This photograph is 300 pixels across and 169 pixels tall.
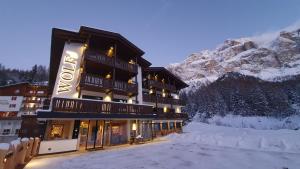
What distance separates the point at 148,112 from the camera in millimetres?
21672

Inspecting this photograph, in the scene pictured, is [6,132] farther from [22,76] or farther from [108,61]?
[22,76]

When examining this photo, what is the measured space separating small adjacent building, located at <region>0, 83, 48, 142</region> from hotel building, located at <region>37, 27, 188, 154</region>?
32001mm

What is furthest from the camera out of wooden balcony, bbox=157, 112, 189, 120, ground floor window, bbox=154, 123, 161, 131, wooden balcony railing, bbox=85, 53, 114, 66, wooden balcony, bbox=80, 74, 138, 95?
wooden balcony, bbox=157, 112, 189, 120

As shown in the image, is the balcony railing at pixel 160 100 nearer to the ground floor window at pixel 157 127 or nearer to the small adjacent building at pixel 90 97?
the small adjacent building at pixel 90 97

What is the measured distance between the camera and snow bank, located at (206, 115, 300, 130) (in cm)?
4126

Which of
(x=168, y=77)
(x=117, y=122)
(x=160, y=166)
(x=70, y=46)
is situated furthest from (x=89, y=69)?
(x=168, y=77)

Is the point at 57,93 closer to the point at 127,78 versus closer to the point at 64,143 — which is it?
the point at 64,143

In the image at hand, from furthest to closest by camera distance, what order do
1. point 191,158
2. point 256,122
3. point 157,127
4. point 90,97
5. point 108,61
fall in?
point 256,122, point 157,127, point 108,61, point 90,97, point 191,158

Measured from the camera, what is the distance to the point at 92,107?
627 inches

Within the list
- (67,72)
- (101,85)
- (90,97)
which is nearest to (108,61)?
(101,85)

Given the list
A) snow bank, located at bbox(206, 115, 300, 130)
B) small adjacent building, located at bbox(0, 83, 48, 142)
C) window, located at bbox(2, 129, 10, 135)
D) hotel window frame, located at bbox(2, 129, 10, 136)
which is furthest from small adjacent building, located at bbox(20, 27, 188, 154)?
snow bank, located at bbox(206, 115, 300, 130)

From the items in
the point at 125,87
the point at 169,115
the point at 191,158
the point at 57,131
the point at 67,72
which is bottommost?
the point at 191,158

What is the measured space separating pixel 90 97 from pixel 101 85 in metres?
2.36

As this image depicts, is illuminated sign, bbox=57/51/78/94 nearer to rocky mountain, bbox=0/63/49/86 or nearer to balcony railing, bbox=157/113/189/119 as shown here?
balcony railing, bbox=157/113/189/119
